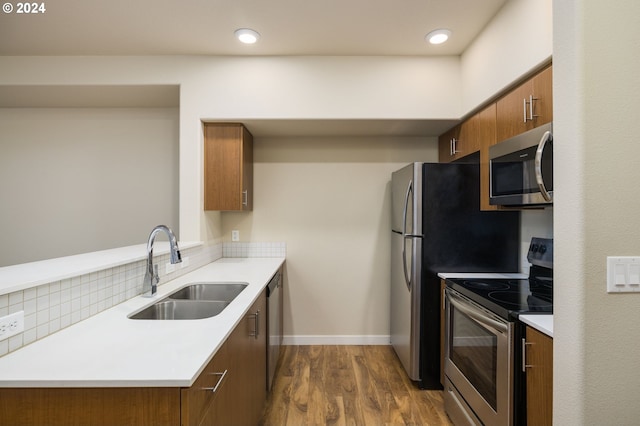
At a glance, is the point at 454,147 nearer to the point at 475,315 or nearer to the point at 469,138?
the point at 469,138

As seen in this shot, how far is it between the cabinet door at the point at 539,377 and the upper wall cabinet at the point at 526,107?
1.06 m

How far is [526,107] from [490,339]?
1282 mm

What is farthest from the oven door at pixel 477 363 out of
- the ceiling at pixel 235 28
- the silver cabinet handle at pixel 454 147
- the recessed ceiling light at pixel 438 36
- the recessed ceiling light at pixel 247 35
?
the recessed ceiling light at pixel 247 35

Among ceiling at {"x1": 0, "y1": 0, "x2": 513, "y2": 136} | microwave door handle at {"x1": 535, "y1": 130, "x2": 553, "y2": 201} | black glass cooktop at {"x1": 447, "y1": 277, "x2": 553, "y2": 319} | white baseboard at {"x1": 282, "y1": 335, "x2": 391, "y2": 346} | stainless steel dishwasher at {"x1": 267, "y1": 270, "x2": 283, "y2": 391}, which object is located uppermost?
ceiling at {"x1": 0, "y1": 0, "x2": 513, "y2": 136}

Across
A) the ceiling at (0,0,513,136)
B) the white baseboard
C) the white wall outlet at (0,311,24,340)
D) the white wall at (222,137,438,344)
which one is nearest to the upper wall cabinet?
the ceiling at (0,0,513,136)

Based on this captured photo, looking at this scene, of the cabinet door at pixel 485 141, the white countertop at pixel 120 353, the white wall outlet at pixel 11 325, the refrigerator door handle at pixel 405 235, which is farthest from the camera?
the refrigerator door handle at pixel 405 235

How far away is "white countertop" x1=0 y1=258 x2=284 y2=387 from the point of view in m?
0.89

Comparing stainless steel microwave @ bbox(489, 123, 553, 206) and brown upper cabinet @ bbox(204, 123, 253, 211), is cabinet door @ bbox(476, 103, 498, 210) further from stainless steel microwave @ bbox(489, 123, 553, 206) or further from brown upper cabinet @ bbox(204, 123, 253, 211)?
brown upper cabinet @ bbox(204, 123, 253, 211)

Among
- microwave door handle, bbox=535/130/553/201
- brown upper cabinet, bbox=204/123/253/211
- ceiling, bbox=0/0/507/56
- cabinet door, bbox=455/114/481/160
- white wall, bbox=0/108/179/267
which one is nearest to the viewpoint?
microwave door handle, bbox=535/130/553/201

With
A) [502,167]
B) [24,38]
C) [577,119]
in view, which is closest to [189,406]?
[577,119]

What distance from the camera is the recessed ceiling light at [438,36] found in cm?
232

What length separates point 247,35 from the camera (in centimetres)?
237

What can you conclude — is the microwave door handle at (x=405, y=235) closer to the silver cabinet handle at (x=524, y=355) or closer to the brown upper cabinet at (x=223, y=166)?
the silver cabinet handle at (x=524, y=355)

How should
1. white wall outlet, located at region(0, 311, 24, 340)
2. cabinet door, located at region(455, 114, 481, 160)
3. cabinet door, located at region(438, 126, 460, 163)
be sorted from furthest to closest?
cabinet door, located at region(438, 126, 460, 163) → cabinet door, located at region(455, 114, 481, 160) → white wall outlet, located at region(0, 311, 24, 340)
